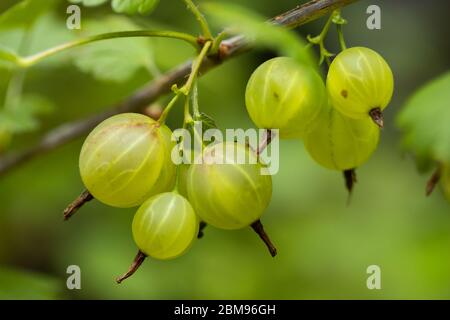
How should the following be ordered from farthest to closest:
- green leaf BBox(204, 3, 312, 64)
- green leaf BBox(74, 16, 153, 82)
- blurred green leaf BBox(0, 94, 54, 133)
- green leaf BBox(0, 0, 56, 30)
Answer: green leaf BBox(74, 16, 153, 82) → blurred green leaf BBox(0, 94, 54, 133) → green leaf BBox(0, 0, 56, 30) → green leaf BBox(204, 3, 312, 64)

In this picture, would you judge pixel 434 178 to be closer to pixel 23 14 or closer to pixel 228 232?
pixel 23 14

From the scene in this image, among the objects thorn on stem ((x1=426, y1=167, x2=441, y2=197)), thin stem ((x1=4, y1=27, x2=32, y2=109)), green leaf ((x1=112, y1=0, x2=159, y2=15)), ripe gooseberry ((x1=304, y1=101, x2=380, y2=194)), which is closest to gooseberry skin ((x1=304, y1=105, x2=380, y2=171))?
ripe gooseberry ((x1=304, y1=101, x2=380, y2=194))

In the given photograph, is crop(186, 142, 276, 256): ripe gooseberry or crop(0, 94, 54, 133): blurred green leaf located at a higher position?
crop(0, 94, 54, 133): blurred green leaf

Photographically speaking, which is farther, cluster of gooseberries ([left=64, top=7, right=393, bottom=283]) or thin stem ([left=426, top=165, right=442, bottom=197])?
thin stem ([left=426, top=165, right=442, bottom=197])

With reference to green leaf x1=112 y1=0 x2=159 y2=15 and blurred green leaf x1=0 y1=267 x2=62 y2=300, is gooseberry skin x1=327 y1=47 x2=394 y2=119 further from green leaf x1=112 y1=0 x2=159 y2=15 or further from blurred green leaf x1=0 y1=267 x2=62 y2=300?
blurred green leaf x1=0 y1=267 x2=62 y2=300

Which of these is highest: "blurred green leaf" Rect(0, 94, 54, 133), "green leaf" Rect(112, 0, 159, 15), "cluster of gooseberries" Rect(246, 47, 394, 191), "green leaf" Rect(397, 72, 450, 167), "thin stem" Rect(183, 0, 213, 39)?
"blurred green leaf" Rect(0, 94, 54, 133)

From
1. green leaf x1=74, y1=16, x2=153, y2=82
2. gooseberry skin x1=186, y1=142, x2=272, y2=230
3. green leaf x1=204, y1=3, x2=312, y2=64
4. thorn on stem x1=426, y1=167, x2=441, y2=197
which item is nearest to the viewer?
green leaf x1=204, y1=3, x2=312, y2=64
